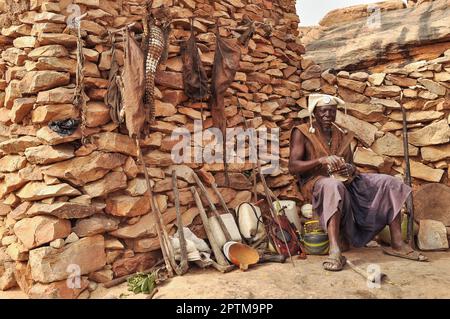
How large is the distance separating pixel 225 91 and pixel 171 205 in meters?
1.49

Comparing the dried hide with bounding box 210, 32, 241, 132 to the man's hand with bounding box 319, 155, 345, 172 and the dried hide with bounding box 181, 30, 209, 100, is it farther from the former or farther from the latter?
the man's hand with bounding box 319, 155, 345, 172

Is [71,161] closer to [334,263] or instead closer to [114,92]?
[114,92]

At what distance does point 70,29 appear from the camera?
10.8 feet

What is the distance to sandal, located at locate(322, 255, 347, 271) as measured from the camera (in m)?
3.05

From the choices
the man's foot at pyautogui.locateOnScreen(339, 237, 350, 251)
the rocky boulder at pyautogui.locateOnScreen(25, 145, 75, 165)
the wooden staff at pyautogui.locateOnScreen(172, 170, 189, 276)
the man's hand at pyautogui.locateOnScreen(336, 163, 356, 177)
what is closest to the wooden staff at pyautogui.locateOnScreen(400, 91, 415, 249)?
the man's foot at pyautogui.locateOnScreen(339, 237, 350, 251)

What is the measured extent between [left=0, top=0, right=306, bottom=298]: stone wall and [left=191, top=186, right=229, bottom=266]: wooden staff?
0.29 feet

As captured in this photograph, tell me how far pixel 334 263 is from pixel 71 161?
8.06 ft

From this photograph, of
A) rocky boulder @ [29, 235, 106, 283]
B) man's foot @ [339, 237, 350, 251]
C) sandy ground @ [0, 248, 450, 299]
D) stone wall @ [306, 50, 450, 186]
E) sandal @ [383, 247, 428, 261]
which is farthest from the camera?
stone wall @ [306, 50, 450, 186]

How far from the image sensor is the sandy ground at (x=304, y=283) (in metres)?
2.66

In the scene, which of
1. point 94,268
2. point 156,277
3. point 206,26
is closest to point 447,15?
point 206,26

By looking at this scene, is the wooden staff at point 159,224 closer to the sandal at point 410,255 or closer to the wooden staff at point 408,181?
the sandal at point 410,255

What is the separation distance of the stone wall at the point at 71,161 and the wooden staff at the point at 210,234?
0.29 ft

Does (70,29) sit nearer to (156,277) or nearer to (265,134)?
(156,277)

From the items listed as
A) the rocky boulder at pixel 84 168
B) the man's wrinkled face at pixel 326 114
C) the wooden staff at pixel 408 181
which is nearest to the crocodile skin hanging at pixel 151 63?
the rocky boulder at pixel 84 168
